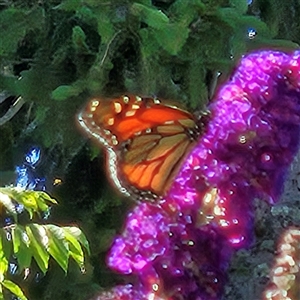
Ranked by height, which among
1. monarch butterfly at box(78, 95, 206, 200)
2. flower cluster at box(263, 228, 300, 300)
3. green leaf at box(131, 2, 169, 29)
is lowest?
green leaf at box(131, 2, 169, 29)

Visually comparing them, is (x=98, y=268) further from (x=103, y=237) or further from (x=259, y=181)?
(x=259, y=181)

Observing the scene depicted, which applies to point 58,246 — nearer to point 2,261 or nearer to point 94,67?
point 2,261

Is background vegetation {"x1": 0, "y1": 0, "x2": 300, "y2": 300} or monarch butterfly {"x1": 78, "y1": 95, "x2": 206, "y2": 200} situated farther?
background vegetation {"x1": 0, "y1": 0, "x2": 300, "y2": 300}

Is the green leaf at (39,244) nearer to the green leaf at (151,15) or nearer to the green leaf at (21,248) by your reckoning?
the green leaf at (21,248)

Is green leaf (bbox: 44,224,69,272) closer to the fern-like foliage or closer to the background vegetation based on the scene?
the fern-like foliage

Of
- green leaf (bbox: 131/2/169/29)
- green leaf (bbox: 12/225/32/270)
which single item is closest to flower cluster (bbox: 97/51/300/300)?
green leaf (bbox: 12/225/32/270)

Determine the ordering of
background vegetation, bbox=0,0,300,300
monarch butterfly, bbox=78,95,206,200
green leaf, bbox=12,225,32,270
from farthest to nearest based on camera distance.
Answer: background vegetation, bbox=0,0,300,300
green leaf, bbox=12,225,32,270
monarch butterfly, bbox=78,95,206,200

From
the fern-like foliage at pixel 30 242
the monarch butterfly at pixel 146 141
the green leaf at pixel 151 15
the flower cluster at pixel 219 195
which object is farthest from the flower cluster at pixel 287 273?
the green leaf at pixel 151 15
